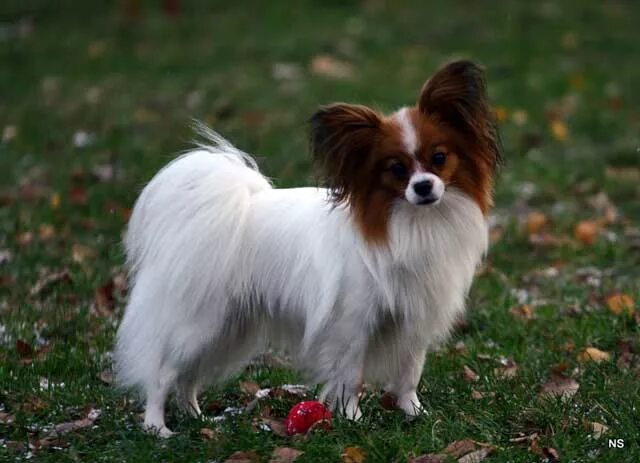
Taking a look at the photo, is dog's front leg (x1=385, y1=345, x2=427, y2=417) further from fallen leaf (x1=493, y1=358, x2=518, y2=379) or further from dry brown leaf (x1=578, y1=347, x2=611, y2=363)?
dry brown leaf (x1=578, y1=347, x2=611, y2=363)

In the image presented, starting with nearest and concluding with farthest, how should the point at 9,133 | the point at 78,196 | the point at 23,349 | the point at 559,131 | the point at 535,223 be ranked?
the point at 23,349 → the point at 535,223 → the point at 78,196 → the point at 559,131 → the point at 9,133

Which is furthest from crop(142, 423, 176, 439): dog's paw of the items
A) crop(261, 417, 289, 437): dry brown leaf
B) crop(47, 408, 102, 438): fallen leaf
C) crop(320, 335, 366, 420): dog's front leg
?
crop(320, 335, 366, 420): dog's front leg

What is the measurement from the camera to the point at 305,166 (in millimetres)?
10039

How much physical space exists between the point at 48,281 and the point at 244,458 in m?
3.08

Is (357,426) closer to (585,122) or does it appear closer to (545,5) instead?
(585,122)

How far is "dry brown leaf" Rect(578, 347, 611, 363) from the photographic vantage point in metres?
5.53

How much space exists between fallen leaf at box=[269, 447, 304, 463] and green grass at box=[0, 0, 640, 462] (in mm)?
63

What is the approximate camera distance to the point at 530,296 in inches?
281

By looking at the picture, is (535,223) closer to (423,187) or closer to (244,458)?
(423,187)

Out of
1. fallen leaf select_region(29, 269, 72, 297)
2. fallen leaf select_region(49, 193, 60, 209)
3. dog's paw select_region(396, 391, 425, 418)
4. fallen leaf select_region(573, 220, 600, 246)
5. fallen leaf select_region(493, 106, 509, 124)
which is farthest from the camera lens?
fallen leaf select_region(493, 106, 509, 124)

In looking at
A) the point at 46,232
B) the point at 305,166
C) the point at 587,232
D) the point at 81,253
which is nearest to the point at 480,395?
the point at 587,232

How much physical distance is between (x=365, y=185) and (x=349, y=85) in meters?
8.11

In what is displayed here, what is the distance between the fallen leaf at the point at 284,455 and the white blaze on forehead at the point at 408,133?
1.22m

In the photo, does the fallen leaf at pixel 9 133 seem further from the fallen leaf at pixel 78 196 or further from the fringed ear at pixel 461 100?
the fringed ear at pixel 461 100
